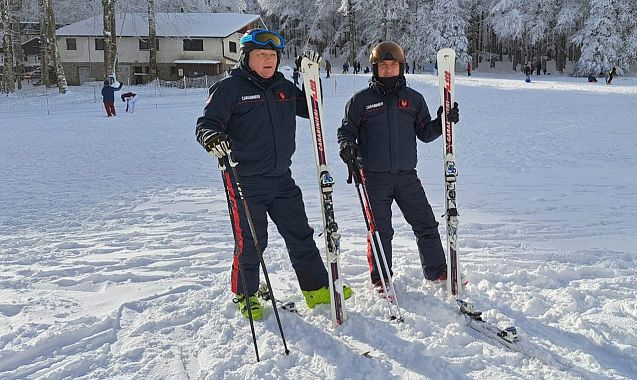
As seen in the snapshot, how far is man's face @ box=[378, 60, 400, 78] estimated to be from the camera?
3812mm

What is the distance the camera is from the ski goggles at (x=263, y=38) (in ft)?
11.2

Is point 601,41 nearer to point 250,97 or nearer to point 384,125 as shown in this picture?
point 384,125

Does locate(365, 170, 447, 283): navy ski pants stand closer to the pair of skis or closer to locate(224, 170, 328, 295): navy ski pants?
the pair of skis

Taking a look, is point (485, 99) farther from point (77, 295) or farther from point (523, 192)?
point (77, 295)

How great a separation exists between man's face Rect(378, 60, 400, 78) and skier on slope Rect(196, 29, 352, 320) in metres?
0.62

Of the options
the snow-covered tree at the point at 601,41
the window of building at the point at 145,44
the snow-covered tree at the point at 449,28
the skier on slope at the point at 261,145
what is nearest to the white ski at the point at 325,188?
the skier on slope at the point at 261,145

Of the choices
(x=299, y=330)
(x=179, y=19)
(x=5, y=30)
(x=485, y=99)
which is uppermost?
(x=179, y=19)

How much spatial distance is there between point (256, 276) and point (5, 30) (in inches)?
1146

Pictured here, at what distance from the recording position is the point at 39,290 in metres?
4.15

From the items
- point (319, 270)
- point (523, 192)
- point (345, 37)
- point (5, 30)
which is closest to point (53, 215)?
point (319, 270)

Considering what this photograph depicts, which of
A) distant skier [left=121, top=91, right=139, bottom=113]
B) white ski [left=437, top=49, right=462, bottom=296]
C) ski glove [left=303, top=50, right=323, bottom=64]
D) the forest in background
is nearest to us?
ski glove [left=303, top=50, right=323, bottom=64]

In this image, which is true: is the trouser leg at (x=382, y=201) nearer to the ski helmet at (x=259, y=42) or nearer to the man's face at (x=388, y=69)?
the man's face at (x=388, y=69)

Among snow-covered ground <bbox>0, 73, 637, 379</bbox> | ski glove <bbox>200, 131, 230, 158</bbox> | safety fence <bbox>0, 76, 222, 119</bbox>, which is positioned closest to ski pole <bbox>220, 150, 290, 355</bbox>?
ski glove <bbox>200, 131, 230, 158</bbox>

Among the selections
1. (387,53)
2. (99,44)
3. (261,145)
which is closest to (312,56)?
(387,53)
